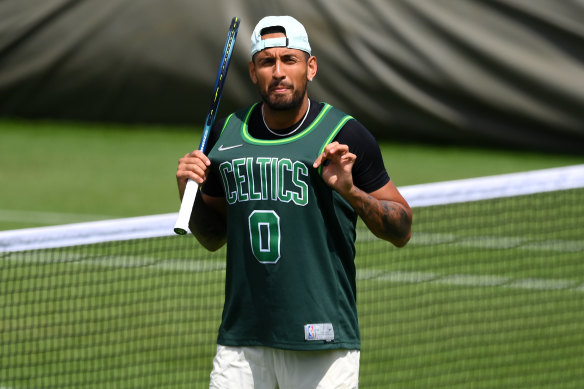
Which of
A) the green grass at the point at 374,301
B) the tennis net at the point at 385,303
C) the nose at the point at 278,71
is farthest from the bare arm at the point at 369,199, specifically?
the green grass at the point at 374,301

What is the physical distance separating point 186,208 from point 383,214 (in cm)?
84

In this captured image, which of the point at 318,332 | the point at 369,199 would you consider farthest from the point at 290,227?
the point at 318,332

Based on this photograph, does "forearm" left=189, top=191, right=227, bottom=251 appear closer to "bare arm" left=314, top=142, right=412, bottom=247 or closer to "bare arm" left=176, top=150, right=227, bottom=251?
"bare arm" left=176, top=150, right=227, bottom=251

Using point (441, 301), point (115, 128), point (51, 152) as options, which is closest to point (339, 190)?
A: point (441, 301)

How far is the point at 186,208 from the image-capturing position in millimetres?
4414

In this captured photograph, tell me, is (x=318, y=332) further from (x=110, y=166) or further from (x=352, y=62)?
(x=352, y=62)

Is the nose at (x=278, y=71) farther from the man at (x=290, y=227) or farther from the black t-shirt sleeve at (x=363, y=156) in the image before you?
the black t-shirt sleeve at (x=363, y=156)

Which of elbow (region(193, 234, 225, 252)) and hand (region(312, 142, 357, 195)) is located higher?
hand (region(312, 142, 357, 195))

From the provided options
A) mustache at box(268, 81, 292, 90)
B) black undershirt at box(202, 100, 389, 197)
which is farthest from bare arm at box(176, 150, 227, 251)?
mustache at box(268, 81, 292, 90)

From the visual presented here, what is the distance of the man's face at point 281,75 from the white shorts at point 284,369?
3.53 feet

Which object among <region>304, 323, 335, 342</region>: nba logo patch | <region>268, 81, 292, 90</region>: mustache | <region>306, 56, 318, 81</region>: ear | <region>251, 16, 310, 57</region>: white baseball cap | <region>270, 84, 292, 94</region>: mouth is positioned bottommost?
<region>304, 323, 335, 342</region>: nba logo patch

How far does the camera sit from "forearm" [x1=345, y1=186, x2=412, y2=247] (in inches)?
169

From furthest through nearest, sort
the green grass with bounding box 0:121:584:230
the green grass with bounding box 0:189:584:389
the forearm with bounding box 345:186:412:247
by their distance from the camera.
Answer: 1. the green grass with bounding box 0:121:584:230
2. the green grass with bounding box 0:189:584:389
3. the forearm with bounding box 345:186:412:247

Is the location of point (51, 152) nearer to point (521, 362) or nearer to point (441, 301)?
point (441, 301)
